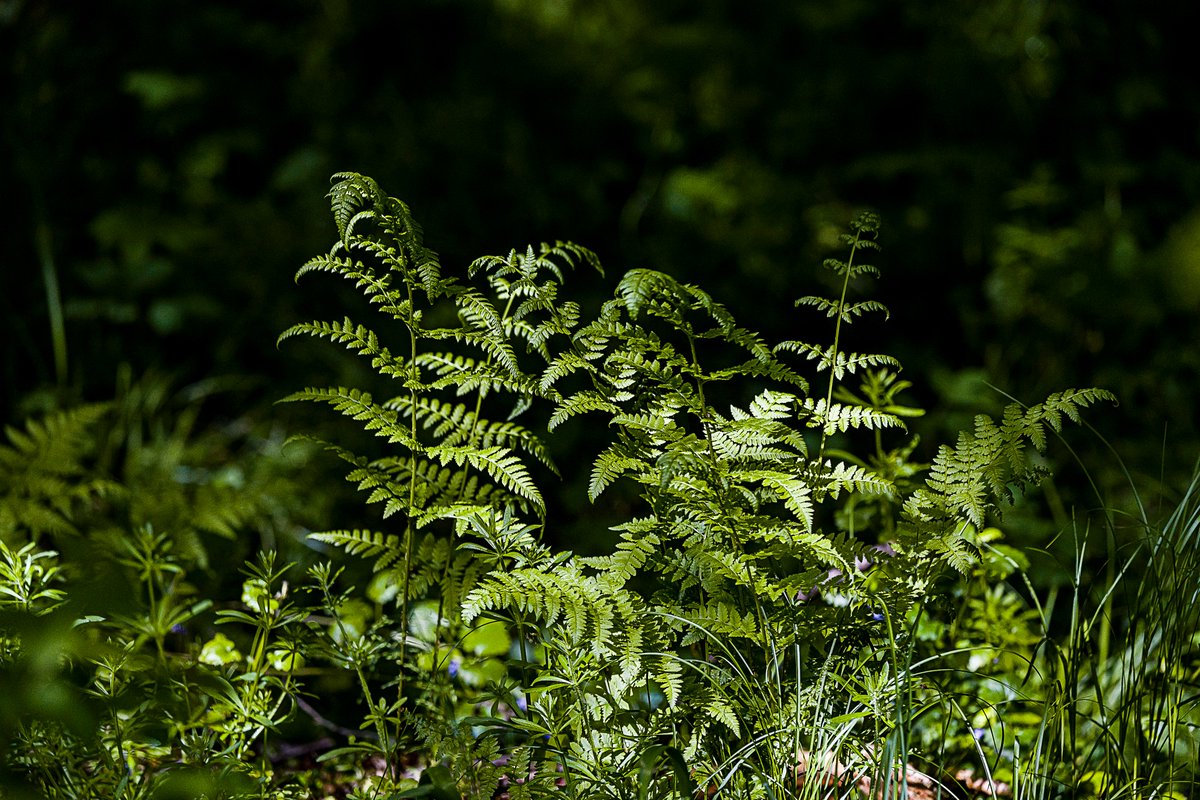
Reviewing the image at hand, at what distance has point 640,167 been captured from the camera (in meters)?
4.69

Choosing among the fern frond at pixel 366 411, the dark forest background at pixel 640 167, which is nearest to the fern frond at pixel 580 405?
the fern frond at pixel 366 411

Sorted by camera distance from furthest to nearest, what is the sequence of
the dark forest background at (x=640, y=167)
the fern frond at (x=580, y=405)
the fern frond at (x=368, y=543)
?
the dark forest background at (x=640, y=167)
the fern frond at (x=368, y=543)
the fern frond at (x=580, y=405)

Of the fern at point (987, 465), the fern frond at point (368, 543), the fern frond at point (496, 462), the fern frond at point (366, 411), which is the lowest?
the fern frond at point (368, 543)

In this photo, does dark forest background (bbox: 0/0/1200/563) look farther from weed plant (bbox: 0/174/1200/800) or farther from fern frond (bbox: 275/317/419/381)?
fern frond (bbox: 275/317/419/381)

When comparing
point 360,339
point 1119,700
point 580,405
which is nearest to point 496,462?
point 580,405

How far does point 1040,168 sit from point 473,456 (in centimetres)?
370

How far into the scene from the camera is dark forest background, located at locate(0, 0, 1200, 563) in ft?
13.0

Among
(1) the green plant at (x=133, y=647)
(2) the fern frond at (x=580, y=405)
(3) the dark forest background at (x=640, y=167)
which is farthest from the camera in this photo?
(3) the dark forest background at (x=640, y=167)

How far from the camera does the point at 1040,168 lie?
14.5 feet

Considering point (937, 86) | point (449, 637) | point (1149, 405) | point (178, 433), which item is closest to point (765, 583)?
point (449, 637)

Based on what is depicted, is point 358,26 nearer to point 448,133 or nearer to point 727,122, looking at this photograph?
point 448,133

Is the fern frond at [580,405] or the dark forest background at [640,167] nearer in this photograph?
the fern frond at [580,405]

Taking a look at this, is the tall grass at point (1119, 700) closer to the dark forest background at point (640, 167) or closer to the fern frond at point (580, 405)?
the fern frond at point (580, 405)

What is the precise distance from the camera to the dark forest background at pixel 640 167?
3.96 metres
